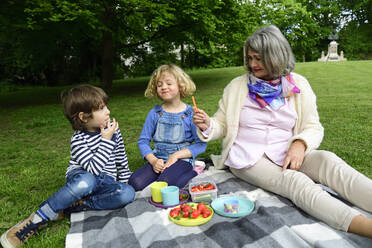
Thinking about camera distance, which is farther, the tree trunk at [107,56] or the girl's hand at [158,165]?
the tree trunk at [107,56]

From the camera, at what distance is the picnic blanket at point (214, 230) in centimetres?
182

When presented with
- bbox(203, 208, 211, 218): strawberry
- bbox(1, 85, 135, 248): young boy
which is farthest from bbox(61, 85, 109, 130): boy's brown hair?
bbox(203, 208, 211, 218): strawberry

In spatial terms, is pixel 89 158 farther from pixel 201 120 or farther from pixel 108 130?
pixel 201 120

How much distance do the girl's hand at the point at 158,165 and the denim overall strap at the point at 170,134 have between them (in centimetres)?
22

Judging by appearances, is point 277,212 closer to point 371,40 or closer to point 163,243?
point 163,243

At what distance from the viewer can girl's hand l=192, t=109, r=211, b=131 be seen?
2538 millimetres

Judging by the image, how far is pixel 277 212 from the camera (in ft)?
7.04

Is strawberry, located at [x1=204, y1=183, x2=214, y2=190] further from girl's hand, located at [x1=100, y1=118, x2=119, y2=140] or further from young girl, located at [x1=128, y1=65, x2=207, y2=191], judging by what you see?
girl's hand, located at [x1=100, y1=118, x2=119, y2=140]

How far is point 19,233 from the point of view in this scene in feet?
6.81

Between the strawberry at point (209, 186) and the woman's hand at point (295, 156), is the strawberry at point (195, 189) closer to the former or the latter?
the strawberry at point (209, 186)

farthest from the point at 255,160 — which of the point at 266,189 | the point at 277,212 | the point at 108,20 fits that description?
the point at 108,20

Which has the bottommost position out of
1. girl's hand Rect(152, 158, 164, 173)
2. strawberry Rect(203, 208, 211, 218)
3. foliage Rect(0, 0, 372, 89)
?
strawberry Rect(203, 208, 211, 218)

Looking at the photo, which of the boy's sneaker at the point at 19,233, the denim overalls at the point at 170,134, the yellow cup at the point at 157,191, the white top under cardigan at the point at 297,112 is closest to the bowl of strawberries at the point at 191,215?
the yellow cup at the point at 157,191

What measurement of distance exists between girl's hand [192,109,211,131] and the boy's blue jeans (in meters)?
0.84
